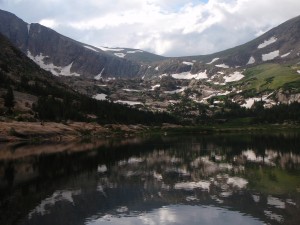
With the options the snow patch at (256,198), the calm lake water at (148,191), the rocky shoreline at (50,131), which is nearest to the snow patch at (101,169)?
the calm lake water at (148,191)

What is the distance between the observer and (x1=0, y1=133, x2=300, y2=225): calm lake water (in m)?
35.9

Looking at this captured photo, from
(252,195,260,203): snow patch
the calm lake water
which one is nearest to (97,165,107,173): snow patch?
the calm lake water

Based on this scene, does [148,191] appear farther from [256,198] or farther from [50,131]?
[50,131]

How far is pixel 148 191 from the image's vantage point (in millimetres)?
48938

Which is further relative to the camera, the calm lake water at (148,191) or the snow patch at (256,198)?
the snow patch at (256,198)

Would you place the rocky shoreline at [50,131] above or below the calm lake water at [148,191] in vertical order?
above

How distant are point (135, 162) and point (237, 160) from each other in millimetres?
22416

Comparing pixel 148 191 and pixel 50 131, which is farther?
pixel 50 131

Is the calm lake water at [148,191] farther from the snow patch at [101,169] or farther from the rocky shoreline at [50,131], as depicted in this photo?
the rocky shoreline at [50,131]

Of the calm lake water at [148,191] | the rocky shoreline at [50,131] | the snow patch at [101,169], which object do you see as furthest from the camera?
the rocky shoreline at [50,131]

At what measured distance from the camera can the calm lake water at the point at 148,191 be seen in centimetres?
3588

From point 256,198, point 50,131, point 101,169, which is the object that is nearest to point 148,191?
point 256,198

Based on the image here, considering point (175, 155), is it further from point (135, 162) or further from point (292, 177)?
point (292, 177)

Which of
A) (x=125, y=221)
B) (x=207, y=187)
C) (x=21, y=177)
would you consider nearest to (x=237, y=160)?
(x=207, y=187)
